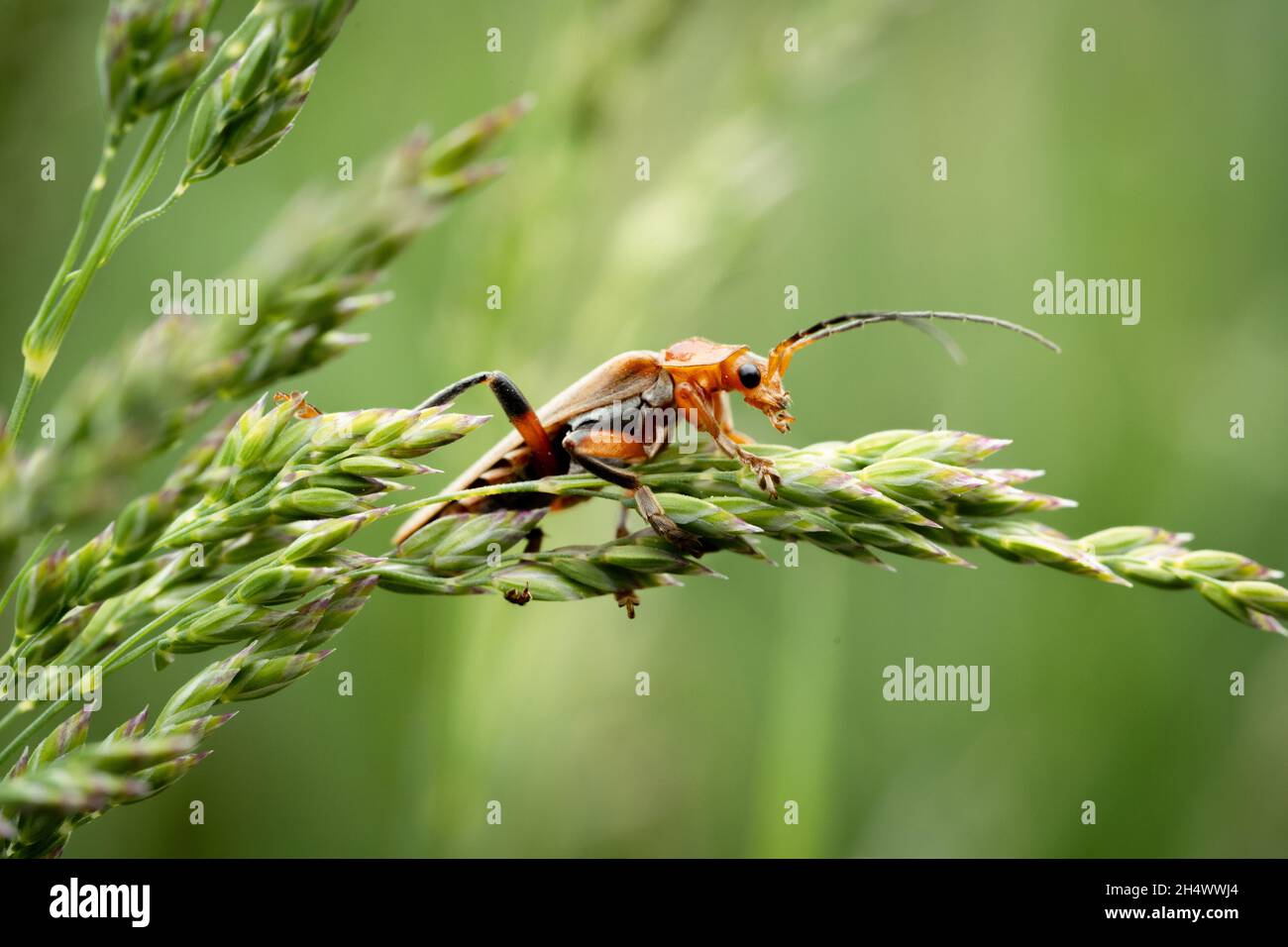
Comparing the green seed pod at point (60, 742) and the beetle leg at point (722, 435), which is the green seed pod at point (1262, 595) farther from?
the green seed pod at point (60, 742)

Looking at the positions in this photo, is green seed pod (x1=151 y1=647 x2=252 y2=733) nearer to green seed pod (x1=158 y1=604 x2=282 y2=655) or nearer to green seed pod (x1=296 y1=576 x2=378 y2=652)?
green seed pod (x1=158 y1=604 x2=282 y2=655)

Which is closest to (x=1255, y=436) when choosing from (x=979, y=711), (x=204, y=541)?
(x=979, y=711)

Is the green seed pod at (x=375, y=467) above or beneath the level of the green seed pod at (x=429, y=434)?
beneath

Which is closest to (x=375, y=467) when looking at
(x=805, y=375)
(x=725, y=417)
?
(x=725, y=417)

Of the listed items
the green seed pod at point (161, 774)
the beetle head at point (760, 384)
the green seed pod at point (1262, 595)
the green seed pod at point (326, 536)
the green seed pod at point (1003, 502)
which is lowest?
the green seed pod at point (161, 774)

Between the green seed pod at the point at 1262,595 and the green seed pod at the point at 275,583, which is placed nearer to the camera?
the green seed pod at the point at 275,583

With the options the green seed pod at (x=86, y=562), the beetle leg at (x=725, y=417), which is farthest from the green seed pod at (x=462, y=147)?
the beetle leg at (x=725, y=417)

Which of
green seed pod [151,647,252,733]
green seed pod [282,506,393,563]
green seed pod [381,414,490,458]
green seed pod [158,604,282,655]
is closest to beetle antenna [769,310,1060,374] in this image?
green seed pod [381,414,490,458]

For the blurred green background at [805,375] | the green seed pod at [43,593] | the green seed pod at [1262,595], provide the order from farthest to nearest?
the blurred green background at [805,375] < the green seed pod at [1262,595] < the green seed pod at [43,593]
